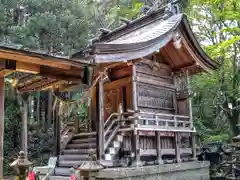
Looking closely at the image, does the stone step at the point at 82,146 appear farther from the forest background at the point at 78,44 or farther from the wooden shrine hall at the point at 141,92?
the forest background at the point at 78,44

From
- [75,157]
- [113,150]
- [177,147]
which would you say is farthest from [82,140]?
[177,147]

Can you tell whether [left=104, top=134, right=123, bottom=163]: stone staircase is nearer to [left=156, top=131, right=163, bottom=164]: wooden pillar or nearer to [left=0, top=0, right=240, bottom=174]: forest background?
[left=156, top=131, right=163, bottom=164]: wooden pillar

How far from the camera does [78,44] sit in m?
18.5

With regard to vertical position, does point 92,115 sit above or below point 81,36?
below

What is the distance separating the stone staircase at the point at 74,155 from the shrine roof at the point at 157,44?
10.4 ft

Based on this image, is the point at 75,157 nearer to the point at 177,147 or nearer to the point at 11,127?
the point at 177,147

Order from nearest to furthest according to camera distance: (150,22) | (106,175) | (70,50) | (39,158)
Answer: (106,175) → (150,22) → (39,158) → (70,50)

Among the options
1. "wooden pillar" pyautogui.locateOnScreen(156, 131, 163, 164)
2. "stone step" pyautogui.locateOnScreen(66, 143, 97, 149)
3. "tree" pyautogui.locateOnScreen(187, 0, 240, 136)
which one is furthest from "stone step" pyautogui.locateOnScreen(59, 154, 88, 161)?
"tree" pyautogui.locateOnScreen(187, 0, 240, 136)

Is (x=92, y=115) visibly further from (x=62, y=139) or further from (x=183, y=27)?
(x=183, y=27)

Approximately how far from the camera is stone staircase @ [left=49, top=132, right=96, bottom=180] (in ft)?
32.9

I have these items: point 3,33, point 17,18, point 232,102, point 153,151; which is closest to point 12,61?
point 153,151

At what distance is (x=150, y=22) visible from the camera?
44.4 feet

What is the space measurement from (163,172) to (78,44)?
10.8 m

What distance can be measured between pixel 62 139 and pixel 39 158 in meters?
5.95
